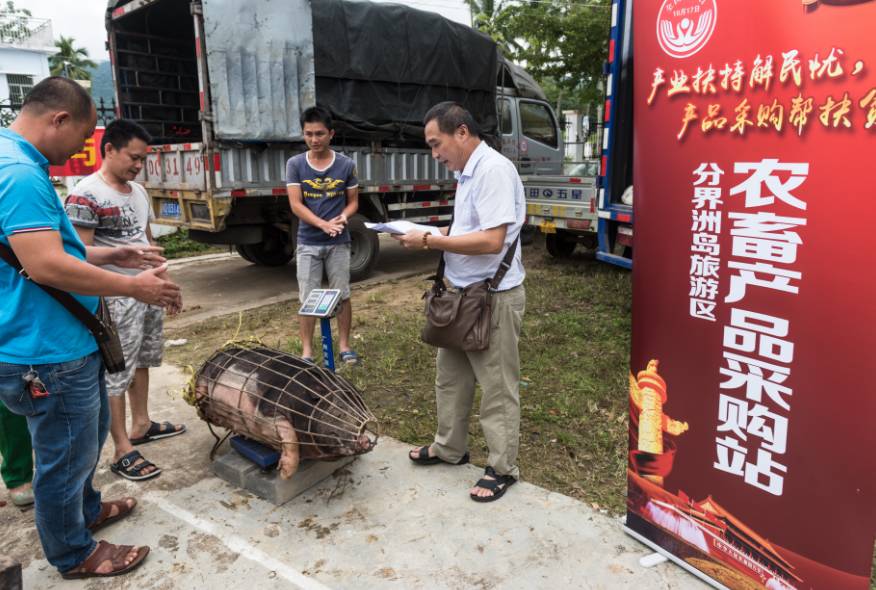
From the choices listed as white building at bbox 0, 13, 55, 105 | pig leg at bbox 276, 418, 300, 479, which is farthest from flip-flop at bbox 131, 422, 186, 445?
white building at bbox 0, 13, 55, 105

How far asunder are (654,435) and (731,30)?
4.38 ft

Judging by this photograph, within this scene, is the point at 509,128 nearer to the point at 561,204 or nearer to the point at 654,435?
the point at 561,204

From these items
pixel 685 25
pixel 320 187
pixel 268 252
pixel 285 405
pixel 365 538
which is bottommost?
pixel 365 538

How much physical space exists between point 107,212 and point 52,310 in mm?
1004

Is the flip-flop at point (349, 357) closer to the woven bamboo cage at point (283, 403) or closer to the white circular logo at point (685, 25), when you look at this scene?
the woven bamboo cage at point (283, 403)

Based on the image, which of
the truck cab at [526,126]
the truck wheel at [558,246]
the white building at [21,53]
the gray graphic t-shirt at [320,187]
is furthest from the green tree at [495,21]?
the white building at [21,53]

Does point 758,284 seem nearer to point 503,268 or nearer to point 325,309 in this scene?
point 503,268

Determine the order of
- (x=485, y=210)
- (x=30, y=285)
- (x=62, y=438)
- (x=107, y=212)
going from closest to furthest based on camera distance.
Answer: (x=30, y=285)
(x=62, y=438)
(x=485, y=210)
(x=107, y=212)

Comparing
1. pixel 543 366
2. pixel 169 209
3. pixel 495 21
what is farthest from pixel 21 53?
pixel 543 366

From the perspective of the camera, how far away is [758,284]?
174 centimetres

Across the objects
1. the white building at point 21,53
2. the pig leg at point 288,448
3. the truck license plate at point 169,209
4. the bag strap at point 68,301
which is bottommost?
the pig leg at point 288,448

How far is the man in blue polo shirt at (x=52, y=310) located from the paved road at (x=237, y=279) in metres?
3.63

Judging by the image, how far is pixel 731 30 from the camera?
168 cm

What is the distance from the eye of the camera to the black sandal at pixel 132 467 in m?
2.83
